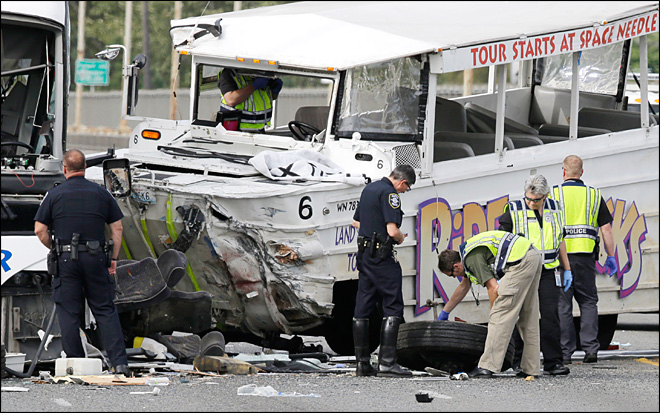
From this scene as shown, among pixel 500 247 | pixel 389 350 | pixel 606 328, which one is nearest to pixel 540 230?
pixel 500 247

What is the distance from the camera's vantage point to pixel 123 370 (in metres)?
9.16

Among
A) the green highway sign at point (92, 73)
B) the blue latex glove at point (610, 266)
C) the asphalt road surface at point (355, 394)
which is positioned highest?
the green highway sign at point (92, 73)

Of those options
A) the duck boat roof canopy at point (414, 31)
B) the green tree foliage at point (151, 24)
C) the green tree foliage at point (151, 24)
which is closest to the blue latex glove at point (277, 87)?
the duck boat roof canopy at point (414, 31)

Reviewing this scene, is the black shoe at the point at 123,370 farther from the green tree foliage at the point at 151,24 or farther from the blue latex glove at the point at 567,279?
the green tree foliage at the point at 151,24

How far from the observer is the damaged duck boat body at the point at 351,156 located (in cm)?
1005

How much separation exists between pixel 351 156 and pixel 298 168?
0.68 metres

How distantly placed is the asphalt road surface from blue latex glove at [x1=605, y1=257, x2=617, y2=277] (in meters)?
1.71

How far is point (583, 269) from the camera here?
1128cm

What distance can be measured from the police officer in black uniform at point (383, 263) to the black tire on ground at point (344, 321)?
55 cm

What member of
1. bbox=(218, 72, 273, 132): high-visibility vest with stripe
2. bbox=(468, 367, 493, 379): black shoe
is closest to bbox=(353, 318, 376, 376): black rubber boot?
bbox=(468, 367, 493, 379): black shoe

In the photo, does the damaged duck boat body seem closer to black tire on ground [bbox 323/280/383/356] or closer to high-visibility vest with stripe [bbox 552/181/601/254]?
black tire on ground [bbox 323/280/383/356]

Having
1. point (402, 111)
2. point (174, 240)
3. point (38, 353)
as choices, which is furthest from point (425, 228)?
point (38, 353)

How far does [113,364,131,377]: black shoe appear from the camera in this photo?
915 centimetres

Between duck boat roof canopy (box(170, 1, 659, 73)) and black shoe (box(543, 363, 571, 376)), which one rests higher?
duck boat roof canopy (box(170, 1, 659, 73))
